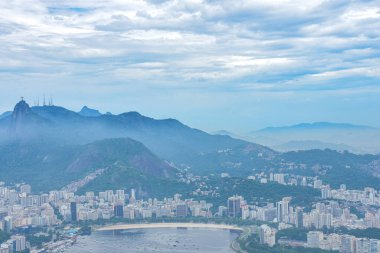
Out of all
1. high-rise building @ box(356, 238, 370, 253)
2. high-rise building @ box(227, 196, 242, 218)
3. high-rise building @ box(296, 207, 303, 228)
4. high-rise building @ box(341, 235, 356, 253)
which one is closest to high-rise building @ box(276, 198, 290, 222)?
high-rise building @ box(296, 207, 303, 228)

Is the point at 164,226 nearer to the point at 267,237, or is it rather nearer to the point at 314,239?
the point at 267,237

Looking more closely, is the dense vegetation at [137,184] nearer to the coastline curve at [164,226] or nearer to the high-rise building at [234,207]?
the high-rise building at [234,207]

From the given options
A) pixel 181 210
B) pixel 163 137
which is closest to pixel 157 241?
pixel 181 210

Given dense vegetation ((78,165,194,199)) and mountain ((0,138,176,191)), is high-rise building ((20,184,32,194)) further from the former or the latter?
dense vegetation ((78,165,194,199))

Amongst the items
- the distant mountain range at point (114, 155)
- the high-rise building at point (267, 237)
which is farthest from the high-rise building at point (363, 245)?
the distant mountain range at point (114, 155)

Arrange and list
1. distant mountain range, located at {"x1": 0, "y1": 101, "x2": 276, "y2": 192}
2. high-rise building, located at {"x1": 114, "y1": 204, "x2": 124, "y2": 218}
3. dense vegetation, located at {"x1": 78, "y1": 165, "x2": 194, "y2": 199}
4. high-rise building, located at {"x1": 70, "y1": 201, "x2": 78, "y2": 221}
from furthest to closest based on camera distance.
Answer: distant mountain range, located at {"x1": 0, "y1": 101, "x2": 276, "y2": 192} < dense vegetation, located at {"x1": 78, "y1": 165, "x2": 194, "y2": 199} < high-rise building, located at {"x1": 114, "y1": 204, "x2": 124, "y2": 218} < high-rise building, located at {"x1": 70, "y1": 201, "x2": 78, "y2": 221}

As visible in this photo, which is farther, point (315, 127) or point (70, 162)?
point (315, 127)
